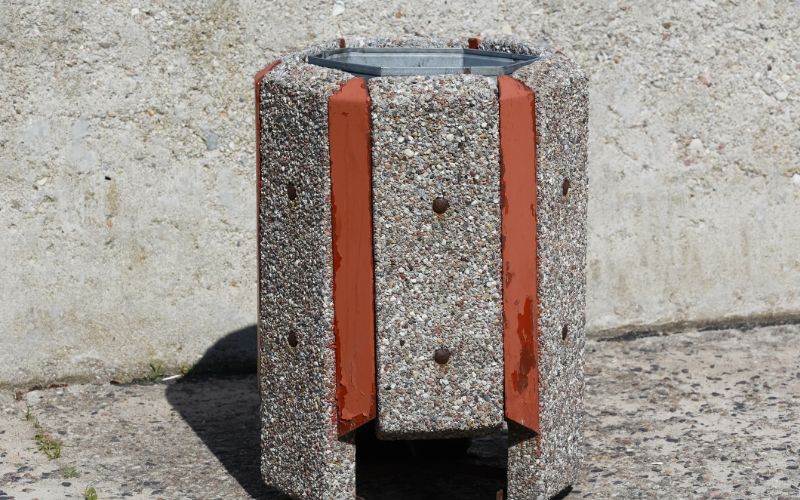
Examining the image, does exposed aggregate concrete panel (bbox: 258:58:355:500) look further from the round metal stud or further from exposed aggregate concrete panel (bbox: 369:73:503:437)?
the round metal stud

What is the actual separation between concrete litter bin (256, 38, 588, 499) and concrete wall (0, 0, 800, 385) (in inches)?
47.6

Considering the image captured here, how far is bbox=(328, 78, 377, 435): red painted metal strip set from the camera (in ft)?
11.3

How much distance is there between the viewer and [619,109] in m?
5.24

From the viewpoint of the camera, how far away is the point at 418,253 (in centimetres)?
347

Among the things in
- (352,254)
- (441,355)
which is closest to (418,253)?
(352,254)

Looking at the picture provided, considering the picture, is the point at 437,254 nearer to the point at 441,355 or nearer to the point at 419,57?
the point at 441,355

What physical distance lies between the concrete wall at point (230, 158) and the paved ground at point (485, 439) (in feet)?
0.85

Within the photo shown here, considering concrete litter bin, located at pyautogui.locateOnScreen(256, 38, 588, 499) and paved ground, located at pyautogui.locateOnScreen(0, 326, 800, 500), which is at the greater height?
concrete litter bin, located at pyautogui.locateOnScreen(256, 38, 588, 499)

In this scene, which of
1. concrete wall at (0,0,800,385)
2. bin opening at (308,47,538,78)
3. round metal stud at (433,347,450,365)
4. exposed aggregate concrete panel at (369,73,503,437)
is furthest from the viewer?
concrete wall at (0,0,800,385)

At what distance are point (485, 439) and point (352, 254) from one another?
4.11ft

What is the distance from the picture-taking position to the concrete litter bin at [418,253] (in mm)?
3441

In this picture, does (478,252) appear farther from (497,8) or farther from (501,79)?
(497,8)

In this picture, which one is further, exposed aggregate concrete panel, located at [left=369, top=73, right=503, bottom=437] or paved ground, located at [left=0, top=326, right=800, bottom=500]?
paved ground, located at [left=0, top=326, right=800, bottom=500]

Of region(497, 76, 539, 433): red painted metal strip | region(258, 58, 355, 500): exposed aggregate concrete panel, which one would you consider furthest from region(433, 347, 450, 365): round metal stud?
region(258, 58, 355, 500): exposed aggregate concrete panel
